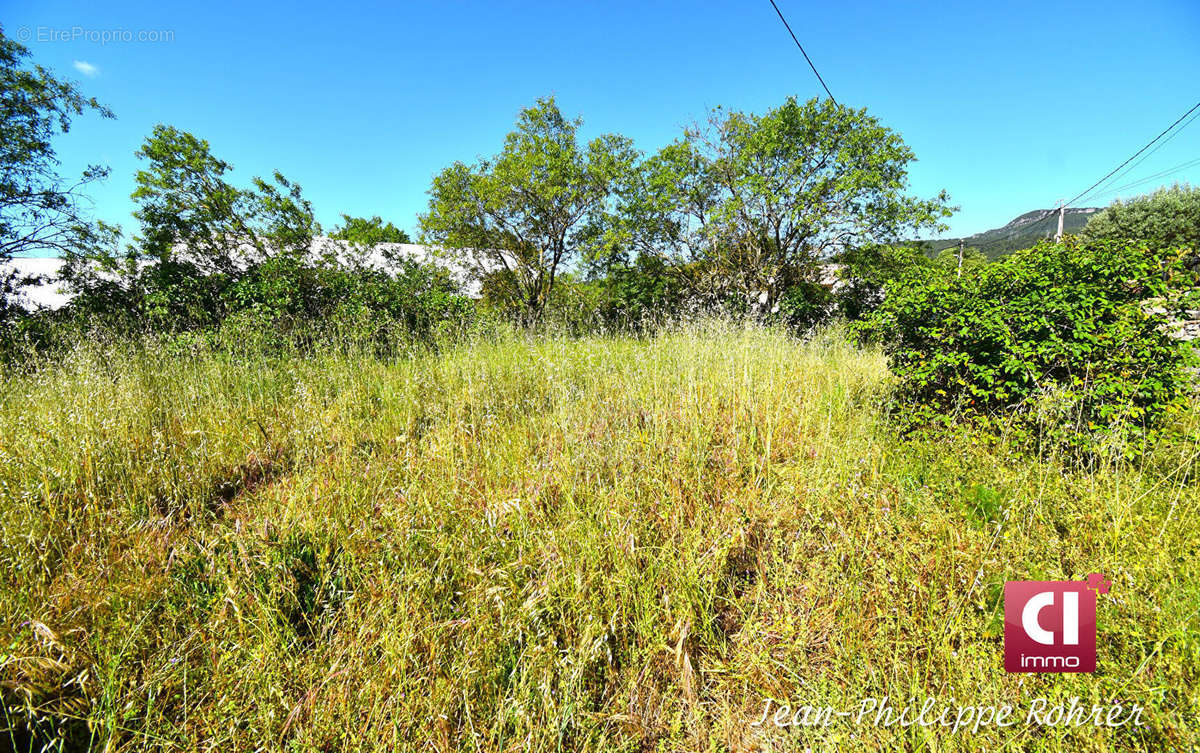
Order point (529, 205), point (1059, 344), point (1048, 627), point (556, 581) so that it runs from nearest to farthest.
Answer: point (1048, 627), point (556, 581), point (1059, 344), point (529, 205)

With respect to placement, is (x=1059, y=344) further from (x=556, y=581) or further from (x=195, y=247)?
(x=195, y=247)

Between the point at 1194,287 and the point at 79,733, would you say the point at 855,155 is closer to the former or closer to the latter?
the point at 1194,287

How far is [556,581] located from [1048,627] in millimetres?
1799

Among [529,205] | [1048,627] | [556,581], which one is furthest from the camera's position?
[529,205]

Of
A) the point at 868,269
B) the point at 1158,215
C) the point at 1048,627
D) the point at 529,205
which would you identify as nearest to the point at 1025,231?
the point at 1158,215

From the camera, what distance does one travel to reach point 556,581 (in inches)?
66.1

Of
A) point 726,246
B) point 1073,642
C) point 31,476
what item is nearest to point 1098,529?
point 1073,642

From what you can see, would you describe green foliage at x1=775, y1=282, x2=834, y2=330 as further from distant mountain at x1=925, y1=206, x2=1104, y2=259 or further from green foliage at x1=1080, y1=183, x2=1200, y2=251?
green foliage at x1=1080, y1=183, x2=1200, y2=251

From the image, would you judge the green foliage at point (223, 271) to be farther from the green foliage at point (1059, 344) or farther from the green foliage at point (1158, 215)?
the green foliage at point (1158, 215)

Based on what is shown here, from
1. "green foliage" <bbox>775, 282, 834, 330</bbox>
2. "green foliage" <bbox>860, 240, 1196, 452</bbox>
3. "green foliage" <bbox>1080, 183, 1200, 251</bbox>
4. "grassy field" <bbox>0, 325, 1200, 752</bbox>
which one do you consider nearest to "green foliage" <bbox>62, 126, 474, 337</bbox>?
"grassy field" <bbox>0, 325, 1200, 752</bbox>

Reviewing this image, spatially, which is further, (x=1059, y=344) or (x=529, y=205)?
(x=529, y=205)

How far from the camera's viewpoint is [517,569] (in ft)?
5.84

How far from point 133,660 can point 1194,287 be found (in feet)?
18.8

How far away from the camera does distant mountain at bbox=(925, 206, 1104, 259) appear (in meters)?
21.7
